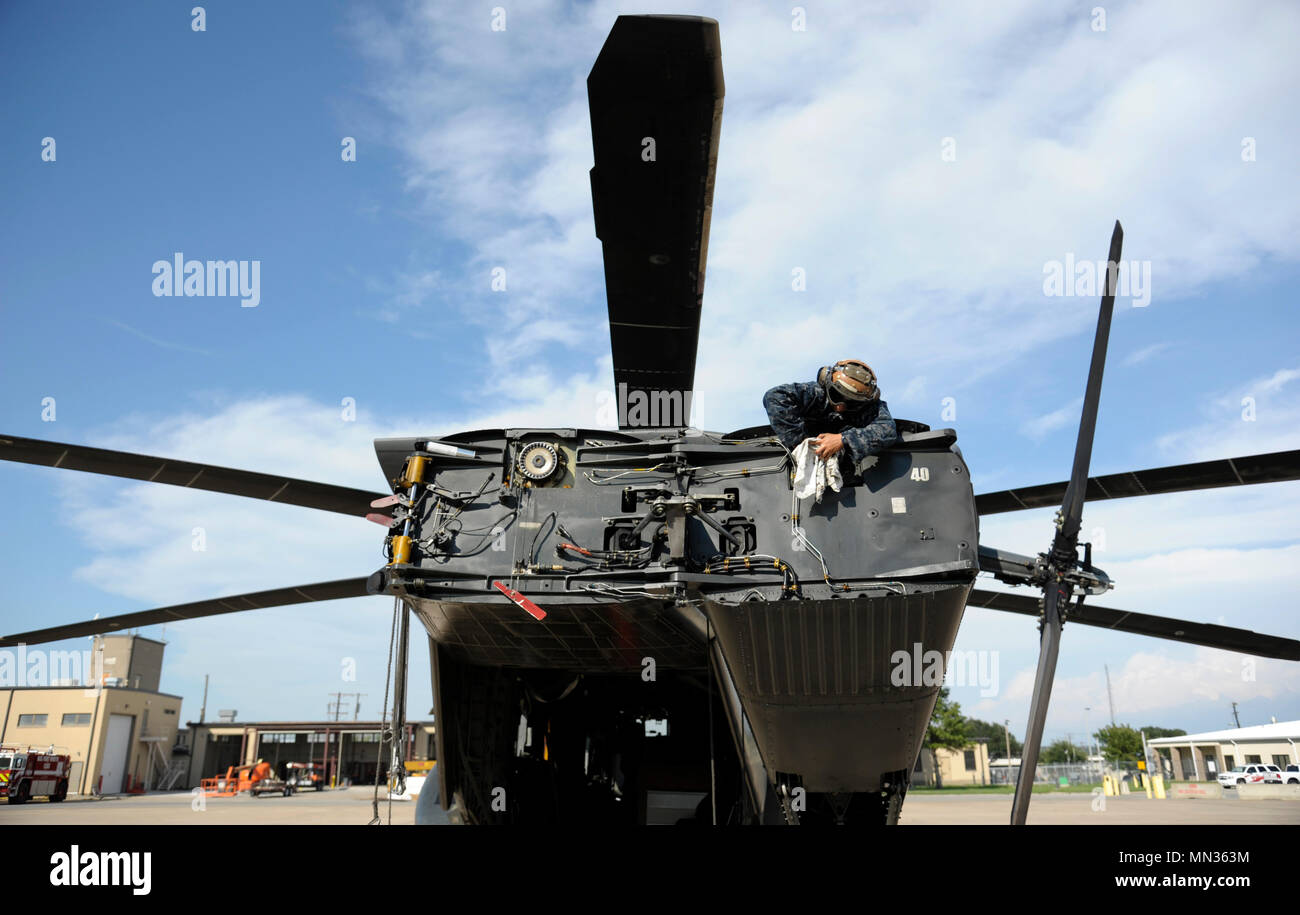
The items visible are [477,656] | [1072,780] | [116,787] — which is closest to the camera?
[477,656]

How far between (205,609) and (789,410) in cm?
545

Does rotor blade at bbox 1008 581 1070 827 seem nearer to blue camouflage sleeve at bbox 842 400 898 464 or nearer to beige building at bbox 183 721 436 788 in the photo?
blue camouflage sleeve at bbox 842 400 898 464

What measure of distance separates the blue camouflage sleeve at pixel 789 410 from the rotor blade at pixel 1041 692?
1921 mm

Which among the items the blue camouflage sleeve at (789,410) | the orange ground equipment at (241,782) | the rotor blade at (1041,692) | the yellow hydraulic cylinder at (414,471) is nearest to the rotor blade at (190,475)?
the yellow hydraulic cylinder at (414,471)

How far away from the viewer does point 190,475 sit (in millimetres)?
6270

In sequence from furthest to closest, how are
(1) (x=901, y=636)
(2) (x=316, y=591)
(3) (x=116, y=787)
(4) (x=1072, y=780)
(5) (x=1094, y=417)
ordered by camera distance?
(4) (x=1072, y=780) → (3) (x=116, y=787) → (2) (x=316, y=591) → (5) (x=1094, y=417) → (1) (x=901, y=636)

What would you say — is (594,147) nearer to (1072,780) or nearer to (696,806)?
(696,806)

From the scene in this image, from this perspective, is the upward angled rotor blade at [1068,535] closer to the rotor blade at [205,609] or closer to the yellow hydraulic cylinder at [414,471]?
the yellow hydraulic cylinder at [414,471]

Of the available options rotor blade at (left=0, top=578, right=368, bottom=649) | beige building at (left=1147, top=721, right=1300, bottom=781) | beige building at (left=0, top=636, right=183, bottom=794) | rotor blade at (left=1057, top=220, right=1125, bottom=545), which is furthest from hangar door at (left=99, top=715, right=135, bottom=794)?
beige building at (left=1147, top=721, right=1300, bottom=781)

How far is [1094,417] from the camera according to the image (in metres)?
5.46

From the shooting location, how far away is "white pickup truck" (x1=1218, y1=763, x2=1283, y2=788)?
35666mm
